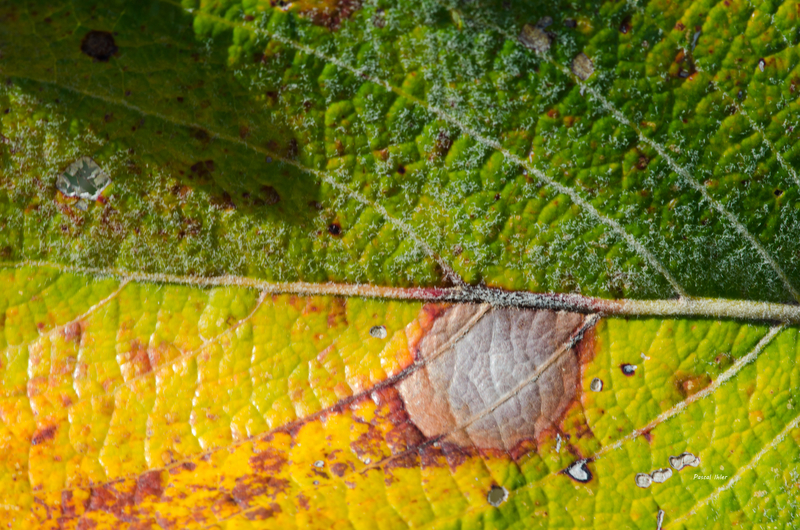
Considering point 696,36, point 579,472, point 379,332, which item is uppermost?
point 696,36

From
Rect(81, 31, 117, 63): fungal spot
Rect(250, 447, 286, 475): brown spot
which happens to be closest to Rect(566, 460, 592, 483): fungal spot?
Rect(250, 447, 286, 475): brown spot

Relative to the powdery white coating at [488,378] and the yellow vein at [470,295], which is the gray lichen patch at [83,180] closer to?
the yellow vein at [470,295]

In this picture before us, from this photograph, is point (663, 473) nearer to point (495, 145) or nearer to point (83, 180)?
point (495, 145)

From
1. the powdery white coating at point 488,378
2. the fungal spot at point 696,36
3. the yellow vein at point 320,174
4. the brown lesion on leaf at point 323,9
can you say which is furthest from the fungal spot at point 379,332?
the fungal spot at point 696,36

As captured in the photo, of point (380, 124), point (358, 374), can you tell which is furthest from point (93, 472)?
point (380, 124)

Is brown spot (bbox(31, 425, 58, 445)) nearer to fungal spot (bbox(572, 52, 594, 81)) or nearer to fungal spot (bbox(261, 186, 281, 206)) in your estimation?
fungal spot (bbox(261, 186, 281, 206))

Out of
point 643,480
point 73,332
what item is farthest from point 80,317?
point 643,480
